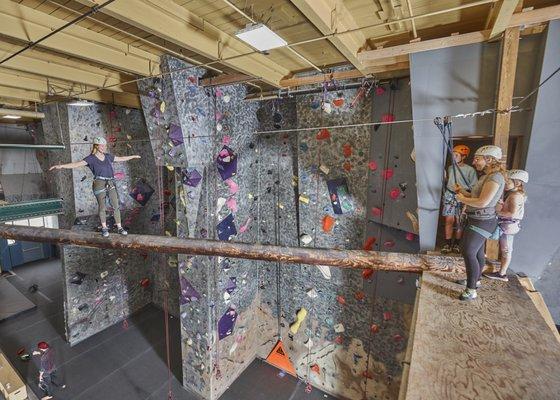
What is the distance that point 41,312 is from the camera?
6.91 metres

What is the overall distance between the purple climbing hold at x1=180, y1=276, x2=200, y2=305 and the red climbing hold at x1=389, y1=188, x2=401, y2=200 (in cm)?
332

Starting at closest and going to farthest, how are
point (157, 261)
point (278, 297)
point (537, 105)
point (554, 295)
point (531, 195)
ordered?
point (537, 105), point (531, 195), point (554, 295), point (278, 297), point (157, 261)

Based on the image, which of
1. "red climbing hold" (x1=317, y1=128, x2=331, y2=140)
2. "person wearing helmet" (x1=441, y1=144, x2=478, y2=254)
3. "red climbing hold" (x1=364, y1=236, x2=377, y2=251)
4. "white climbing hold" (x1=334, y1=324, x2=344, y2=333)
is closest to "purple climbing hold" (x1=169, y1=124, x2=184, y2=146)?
"red climbing hold" (x1=317, y1=128, x2=331, y2=140)

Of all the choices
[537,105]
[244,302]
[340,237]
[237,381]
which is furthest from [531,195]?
[237,381]

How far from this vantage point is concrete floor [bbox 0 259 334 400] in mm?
4812

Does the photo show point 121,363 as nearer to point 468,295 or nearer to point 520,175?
point 468,295

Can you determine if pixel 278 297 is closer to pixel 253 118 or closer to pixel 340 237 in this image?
pixel 340 237

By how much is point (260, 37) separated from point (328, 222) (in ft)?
9.67

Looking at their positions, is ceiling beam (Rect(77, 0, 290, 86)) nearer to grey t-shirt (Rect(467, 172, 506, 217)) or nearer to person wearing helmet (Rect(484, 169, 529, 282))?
grey t-shirt (Rect(467, 172, 506, 217))

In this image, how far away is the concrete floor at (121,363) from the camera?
481 cm

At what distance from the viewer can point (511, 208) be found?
2.46 metres

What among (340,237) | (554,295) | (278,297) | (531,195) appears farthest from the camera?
(278,297)


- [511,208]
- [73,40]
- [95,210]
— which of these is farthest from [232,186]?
[511,208]

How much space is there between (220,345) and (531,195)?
470cm
